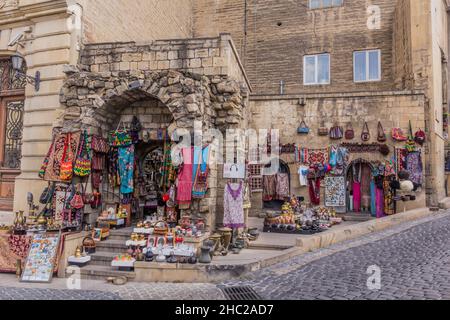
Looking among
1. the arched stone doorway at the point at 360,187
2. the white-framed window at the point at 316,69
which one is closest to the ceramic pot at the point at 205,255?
the arched stone doorway at the point at 360,187

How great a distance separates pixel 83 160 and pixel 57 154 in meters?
0.60

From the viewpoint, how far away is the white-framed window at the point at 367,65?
1709 centimetres

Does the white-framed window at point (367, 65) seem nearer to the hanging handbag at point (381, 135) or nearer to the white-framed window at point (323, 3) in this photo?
the white-framed window at point (323, 3)

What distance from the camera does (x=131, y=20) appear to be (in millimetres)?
11961

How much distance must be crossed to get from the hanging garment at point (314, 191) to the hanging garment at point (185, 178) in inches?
293

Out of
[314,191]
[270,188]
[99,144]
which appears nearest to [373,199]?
[314,191]

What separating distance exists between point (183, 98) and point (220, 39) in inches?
68.2

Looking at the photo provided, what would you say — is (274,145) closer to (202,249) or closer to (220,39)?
(220,39)

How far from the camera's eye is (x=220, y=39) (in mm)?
8656

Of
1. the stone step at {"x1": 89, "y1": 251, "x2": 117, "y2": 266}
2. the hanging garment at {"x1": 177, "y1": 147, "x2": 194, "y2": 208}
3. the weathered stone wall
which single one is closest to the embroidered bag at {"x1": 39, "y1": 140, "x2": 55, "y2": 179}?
the stone step at {"x1": 89, "y1": 251, "x2": 117, "y2": 266}

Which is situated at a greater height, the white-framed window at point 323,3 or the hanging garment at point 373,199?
the white-framed window at point 323,3

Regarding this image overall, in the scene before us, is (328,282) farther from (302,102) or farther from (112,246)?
(302,102)
